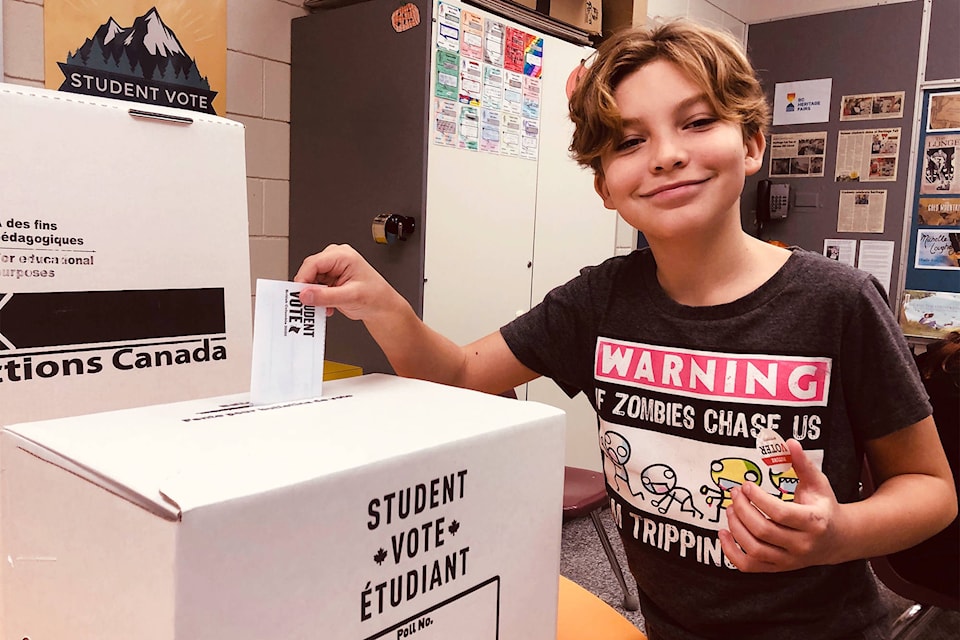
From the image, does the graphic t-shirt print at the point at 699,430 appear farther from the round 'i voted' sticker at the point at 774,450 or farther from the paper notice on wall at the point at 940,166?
the paper notice on wall at the point at 940,166

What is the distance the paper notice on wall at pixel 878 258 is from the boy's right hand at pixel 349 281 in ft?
10.9

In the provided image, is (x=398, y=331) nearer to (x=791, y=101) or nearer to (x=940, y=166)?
A: (x=940, y=166)

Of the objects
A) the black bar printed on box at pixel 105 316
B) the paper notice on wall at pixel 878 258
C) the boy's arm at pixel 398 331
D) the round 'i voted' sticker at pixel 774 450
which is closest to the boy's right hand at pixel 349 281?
the boy's arm at pixel 398 331

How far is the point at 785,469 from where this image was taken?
2.85ft

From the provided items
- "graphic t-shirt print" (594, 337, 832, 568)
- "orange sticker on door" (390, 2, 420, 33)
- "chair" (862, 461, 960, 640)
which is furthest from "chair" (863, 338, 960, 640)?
"orange sticker on door" (390, 2, 420, 33)

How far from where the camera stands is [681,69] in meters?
0.90

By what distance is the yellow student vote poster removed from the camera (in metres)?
1.81

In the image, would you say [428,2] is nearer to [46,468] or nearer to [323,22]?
[323,22]

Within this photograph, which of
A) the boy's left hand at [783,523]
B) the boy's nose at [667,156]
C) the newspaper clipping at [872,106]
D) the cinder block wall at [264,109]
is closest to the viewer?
the boy's left hand at [783,523]

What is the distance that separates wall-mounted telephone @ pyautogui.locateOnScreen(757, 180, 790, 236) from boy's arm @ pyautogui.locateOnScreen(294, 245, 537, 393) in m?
3.16

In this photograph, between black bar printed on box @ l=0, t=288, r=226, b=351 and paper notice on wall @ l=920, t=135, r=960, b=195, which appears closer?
black bar printed on box @ l=0, t=288, r=226, b=351

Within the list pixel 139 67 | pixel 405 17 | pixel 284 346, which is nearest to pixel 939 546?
pixel 284 346

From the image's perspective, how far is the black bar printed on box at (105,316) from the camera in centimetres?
73

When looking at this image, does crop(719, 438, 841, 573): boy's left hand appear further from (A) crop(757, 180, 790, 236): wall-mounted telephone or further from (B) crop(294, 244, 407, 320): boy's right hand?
(A) crop(757, 180, 790, 236): wall-mounted telephone
